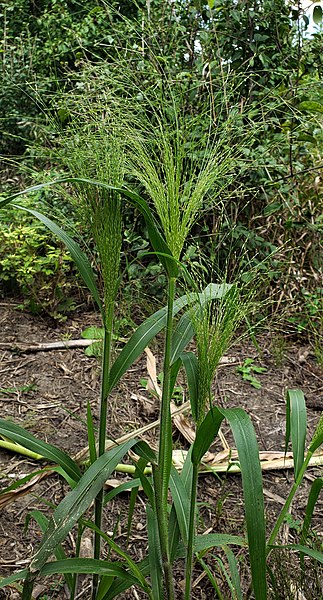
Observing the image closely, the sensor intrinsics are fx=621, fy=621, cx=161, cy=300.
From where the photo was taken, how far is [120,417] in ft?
7.95

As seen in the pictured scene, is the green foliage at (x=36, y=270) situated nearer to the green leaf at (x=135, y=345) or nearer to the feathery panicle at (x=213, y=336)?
the green leaf at (x=135, y=345)

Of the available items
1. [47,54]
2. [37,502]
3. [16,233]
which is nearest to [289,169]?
[16,233]

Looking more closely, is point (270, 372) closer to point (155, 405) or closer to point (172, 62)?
point (155, 405)

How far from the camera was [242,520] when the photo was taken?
192 cm

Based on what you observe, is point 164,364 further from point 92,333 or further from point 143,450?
point 92,333

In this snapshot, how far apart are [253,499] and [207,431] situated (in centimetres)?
15

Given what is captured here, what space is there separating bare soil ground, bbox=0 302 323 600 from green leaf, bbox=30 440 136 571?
9.7 inches

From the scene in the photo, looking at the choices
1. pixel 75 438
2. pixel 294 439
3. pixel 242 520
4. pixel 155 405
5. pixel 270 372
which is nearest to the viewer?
pixel 294 439

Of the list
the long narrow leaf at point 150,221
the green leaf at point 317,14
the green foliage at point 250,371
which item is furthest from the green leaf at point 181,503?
the green leaf at point 317,14

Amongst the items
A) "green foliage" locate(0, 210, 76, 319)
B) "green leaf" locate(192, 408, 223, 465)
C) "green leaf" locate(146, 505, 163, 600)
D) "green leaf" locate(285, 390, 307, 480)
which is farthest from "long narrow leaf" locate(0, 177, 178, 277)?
"green foliage" locate(0, 210, 76, 319)

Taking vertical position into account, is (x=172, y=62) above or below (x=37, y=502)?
above

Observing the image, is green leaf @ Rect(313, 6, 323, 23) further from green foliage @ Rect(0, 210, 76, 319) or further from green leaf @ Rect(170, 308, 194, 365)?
green leaf @ Rect(170, 308, 194, 365)

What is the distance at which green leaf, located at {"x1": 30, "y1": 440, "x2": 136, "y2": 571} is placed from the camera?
100 centimetres

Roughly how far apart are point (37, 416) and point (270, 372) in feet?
3.66
